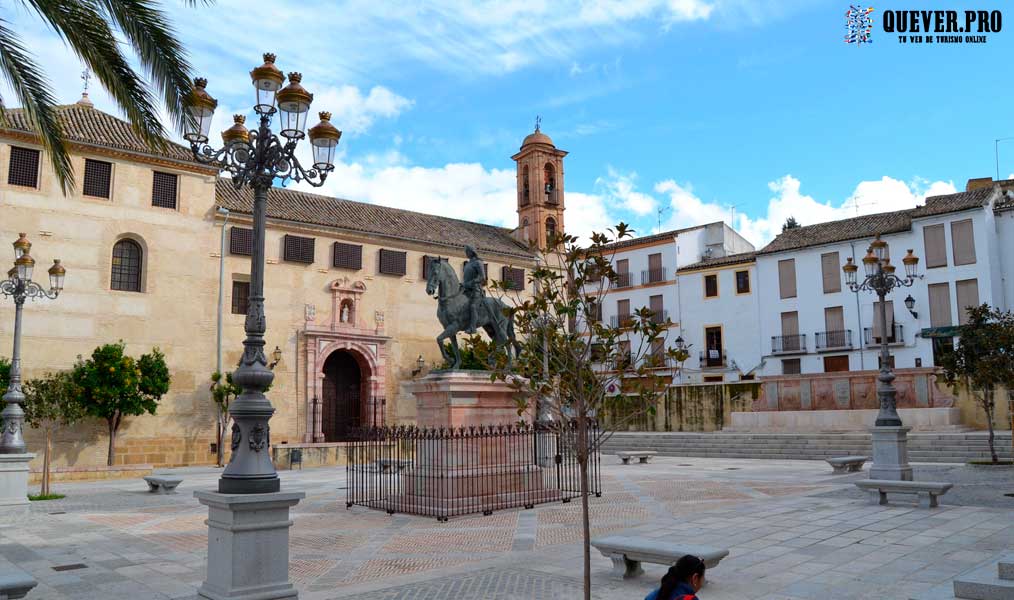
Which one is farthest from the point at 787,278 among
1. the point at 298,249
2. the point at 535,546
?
the point at 535,546

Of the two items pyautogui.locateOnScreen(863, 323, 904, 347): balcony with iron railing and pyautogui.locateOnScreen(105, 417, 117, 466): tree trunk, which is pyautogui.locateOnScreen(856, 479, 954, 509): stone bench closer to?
pyautogui.locateOnScreen(105, 417, 117, 466): tree trunk

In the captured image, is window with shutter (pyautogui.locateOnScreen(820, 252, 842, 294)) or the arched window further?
window with shutter (pyautogui.locateOnScreen(820, 252, 842, 294))

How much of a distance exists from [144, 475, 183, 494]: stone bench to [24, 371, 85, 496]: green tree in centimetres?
729

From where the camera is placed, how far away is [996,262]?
114 ft

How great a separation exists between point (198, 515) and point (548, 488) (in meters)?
6.32

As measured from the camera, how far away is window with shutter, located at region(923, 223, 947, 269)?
3575 centimetres

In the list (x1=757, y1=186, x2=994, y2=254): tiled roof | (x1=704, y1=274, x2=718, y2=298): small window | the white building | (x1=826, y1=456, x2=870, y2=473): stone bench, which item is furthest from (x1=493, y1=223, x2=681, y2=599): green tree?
(x1=704, y1=274, x2=718, y2=298): small window

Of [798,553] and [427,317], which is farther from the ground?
[427,317]

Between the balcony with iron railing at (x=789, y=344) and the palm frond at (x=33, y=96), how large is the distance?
3724 centimetres

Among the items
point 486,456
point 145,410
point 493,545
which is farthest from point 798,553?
point 145,410

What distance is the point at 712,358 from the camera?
44000mm

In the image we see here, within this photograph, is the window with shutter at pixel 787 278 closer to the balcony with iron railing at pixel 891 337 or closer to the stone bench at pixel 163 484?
the balcony with iron railing at pixel 891 337

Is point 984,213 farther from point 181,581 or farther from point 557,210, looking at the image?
point 181,581

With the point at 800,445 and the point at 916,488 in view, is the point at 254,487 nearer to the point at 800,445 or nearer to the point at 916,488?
the point at 916,488
